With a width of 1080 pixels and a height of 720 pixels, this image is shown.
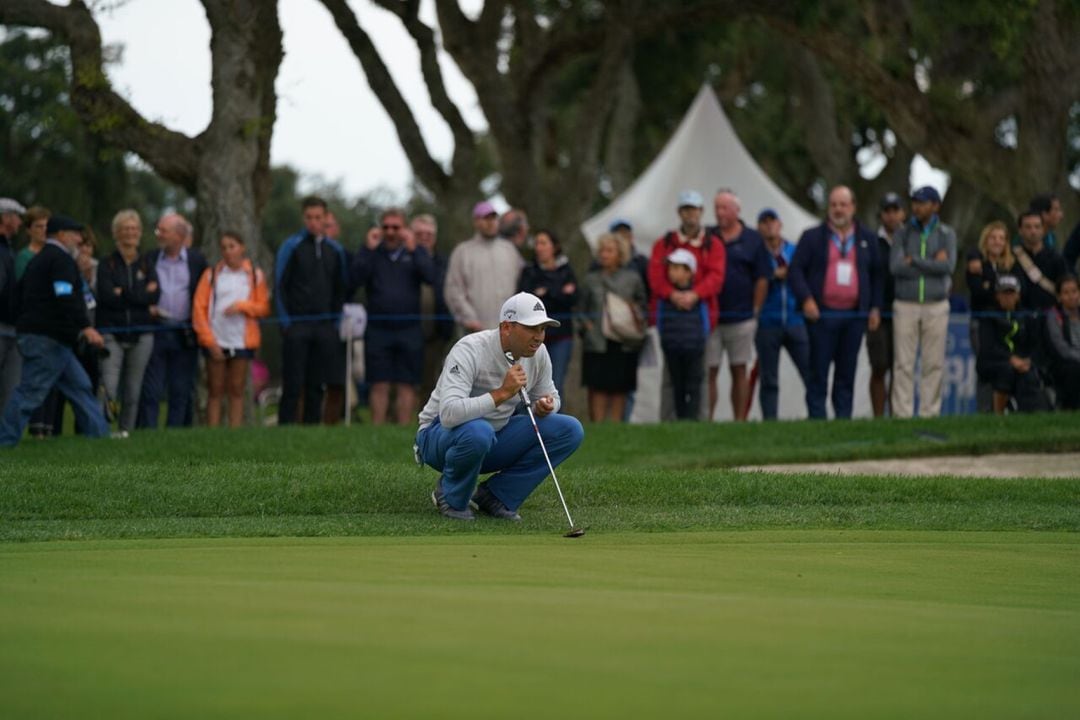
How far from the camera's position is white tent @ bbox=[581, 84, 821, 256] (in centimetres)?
2662

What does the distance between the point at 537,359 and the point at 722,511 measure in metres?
2.11

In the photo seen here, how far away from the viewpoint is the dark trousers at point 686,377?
62.1 feet

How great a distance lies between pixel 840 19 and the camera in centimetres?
2727

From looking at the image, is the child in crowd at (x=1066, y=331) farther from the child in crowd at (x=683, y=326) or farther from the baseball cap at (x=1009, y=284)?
the child in crowd at (x=683, y=326)

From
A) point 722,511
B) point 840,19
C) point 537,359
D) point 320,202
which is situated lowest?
A: point 722,511

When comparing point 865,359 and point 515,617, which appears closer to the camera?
point 515,617

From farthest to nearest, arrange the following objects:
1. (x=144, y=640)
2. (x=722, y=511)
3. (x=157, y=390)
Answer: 1. (x=157, y=390)
2. (x=722, y=511)
3. (x=144, y=640)

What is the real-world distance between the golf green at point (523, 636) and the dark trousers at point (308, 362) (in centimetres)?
973

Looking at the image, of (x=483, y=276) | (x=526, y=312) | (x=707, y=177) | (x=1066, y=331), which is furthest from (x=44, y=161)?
(x=526, y=312)

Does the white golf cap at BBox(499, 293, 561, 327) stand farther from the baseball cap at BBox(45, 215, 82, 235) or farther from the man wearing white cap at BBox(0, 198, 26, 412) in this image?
the man wearing white cap at BBox(0, 198, 26, 412)

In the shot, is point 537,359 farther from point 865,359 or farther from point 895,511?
point 865,359

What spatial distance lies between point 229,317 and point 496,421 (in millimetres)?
7698

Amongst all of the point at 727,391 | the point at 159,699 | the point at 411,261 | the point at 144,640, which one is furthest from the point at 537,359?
the point at 727,391

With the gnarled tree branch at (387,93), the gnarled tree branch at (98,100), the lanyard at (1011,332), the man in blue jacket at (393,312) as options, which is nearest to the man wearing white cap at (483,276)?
the man in blue jacket at (393,312)
